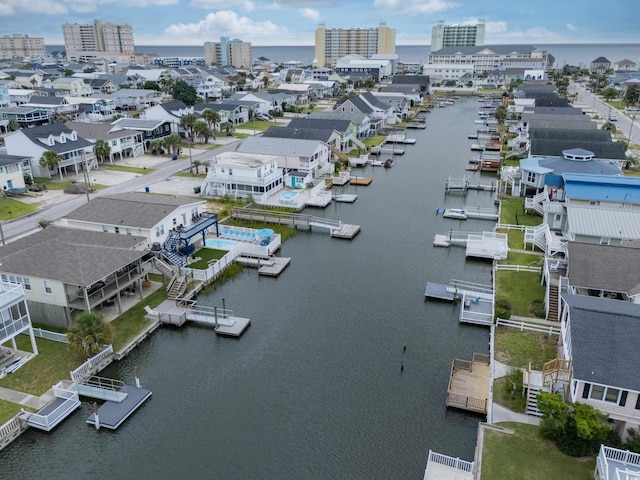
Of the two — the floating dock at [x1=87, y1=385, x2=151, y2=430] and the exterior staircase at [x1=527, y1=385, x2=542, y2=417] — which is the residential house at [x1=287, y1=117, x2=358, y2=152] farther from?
the exterior staircase at [x1=527, y1=385, x2=542, y2=417]

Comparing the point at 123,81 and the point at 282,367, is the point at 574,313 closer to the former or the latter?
the point at 282,367

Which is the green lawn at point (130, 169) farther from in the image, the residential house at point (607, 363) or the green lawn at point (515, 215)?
the residential house at point (607, 363)

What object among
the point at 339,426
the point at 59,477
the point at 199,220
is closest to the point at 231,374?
the point at 339,426

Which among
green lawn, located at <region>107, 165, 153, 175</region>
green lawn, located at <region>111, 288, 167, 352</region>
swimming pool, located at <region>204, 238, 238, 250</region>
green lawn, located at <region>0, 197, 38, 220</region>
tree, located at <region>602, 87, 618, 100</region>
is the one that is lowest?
green lawn, located at <region>111, 288, 167, 352</region>

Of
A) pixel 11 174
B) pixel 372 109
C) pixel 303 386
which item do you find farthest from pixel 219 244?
pixel 372 109

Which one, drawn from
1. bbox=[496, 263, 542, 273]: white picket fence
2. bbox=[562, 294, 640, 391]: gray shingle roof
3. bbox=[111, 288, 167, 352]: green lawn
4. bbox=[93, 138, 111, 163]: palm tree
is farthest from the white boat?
bbox=[93, 138, 111, 163]: palm tree

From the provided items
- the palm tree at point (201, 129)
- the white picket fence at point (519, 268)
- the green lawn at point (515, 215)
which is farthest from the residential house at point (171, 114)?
the white picket fence at point (519, 268)
